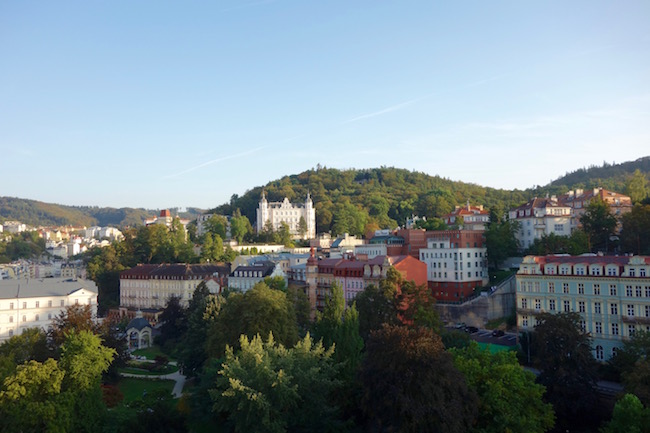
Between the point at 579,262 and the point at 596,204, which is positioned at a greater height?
the point at 596,204

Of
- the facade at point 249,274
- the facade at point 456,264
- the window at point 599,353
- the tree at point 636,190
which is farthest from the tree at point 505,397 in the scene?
the tree at point 636,190

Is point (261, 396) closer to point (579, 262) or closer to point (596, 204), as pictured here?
Result: point (579, 262)

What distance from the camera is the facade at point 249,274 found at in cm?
7312

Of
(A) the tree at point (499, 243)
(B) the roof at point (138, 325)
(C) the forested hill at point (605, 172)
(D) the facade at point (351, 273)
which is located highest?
(C) the forested hill at point (605, 172)

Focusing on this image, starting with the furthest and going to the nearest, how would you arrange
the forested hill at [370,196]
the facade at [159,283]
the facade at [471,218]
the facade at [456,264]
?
the forested hill at [370,196] → the facade at [159,283] → the facade at [471,218] → the facade at [456,264]

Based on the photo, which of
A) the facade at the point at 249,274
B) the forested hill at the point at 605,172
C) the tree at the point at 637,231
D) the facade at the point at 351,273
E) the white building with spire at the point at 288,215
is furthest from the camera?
the forested hill at the point at 605,172

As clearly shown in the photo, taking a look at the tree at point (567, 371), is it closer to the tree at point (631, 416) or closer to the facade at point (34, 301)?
the tree at point (631, 416)

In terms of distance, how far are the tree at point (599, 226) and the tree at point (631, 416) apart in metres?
37.0

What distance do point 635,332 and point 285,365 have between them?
23.9 m

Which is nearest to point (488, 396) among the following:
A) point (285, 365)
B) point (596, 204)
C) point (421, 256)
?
point (285, 365)

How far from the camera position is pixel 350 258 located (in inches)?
2662

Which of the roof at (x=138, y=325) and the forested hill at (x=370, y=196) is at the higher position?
the forested hill at (x=370, y=196)

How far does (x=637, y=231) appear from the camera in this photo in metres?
55.2

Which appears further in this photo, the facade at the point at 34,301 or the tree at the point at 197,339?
the facade at the point at 34,301
